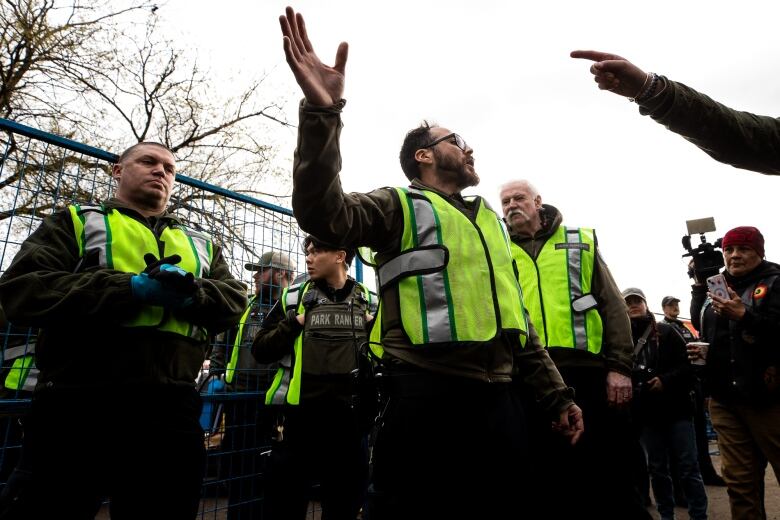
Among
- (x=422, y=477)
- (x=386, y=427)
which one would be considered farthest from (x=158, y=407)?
(x=422, y=477)

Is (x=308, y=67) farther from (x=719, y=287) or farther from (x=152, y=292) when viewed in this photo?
(x=719, y=287)

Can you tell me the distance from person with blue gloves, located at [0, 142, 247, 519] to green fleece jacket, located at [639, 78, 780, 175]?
187 cm

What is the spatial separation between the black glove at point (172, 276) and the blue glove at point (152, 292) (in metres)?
0.02

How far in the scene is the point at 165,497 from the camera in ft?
6.54

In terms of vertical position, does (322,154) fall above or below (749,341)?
above

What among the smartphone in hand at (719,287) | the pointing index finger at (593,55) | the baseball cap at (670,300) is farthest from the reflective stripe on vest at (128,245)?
the baseball cap at (670,300)

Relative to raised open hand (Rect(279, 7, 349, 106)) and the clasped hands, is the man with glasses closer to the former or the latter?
raised open hand (Rect(279, 7, 349, 106))

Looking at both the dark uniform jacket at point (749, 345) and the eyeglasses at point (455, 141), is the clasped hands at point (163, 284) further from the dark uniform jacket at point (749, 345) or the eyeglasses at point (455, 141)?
the dark uniform jacket at point (749, 345)

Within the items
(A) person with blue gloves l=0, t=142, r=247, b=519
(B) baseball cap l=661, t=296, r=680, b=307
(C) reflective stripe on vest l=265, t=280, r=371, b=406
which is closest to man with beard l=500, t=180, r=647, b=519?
(C) reflective stripe on vest l=265, t=280, r=371, b=406

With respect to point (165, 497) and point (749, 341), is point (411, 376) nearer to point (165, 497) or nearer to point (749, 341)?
point (165, 497)

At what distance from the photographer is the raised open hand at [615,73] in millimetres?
1825

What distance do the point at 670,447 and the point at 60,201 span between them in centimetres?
537

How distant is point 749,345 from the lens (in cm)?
349

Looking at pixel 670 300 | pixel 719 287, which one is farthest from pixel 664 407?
pixel 670 300
